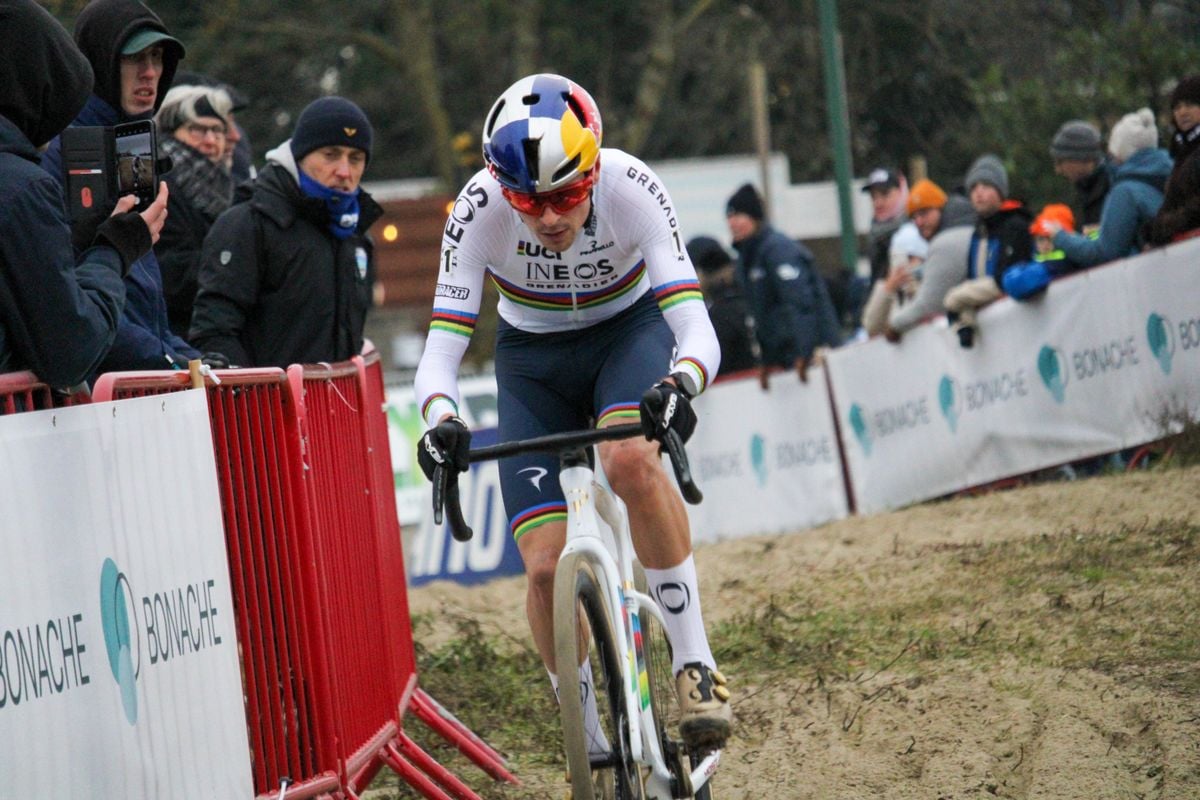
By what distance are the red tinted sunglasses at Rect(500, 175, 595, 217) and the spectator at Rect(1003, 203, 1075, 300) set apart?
6521 mm

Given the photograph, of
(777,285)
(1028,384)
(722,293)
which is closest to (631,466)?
(1028,384)

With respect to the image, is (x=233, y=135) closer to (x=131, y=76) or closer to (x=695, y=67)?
(x=131, y=76)

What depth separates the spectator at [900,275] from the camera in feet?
41.8

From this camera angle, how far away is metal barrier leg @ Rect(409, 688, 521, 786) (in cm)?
659

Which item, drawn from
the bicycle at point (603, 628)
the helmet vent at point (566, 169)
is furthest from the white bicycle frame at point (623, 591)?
the helmet vent at point (566, 169)

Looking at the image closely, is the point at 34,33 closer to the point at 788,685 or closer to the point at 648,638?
the point at 648,638

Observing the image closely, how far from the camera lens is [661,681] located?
5457 mm

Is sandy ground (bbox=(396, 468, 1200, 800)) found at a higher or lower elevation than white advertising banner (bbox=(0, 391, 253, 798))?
lower

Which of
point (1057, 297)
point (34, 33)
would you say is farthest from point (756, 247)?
point (34, 33)

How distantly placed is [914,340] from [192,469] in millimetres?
8574

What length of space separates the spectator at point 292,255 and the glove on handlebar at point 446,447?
2.27 m

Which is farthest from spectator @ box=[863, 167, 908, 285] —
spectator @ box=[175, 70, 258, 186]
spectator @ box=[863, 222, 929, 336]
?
spectator @ box=[175, 70, 258, 186]

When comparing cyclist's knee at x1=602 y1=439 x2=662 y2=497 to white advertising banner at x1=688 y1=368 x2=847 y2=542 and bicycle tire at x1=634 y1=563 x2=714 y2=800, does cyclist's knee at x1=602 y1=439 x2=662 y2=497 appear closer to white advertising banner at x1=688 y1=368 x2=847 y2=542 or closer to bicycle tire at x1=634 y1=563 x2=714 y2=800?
bicycle tire at x1=634 y1=563 x2=714 y2=800

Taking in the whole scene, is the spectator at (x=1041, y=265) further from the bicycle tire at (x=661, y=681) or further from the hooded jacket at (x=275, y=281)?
the bicycle tire at (x=661, y=681)
